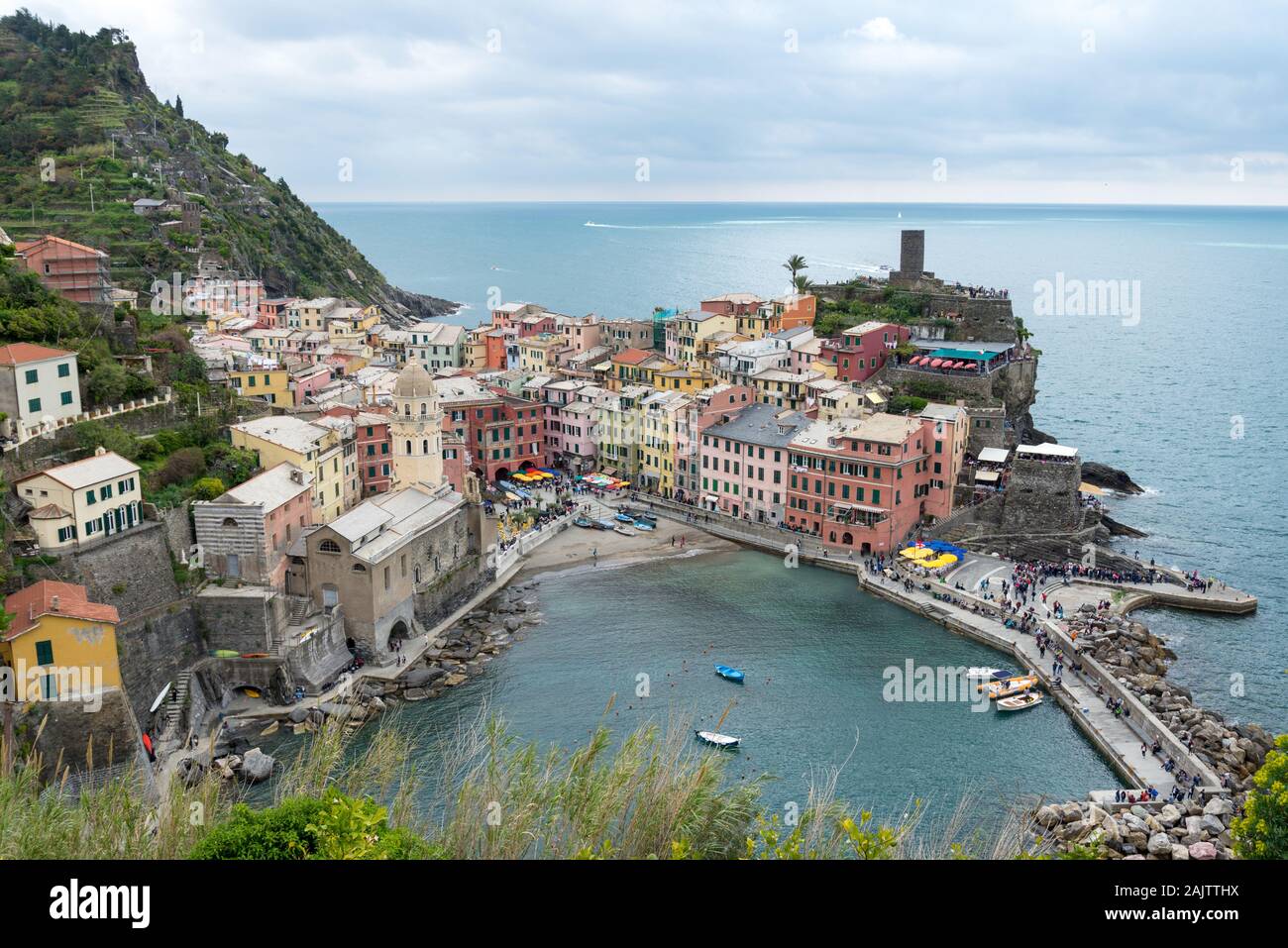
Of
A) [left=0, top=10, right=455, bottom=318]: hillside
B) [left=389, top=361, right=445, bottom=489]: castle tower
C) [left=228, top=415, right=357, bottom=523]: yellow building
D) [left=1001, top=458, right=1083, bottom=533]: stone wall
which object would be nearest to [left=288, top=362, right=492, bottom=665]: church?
[left=389, top=361, right=445, bottom=489]: castle tower

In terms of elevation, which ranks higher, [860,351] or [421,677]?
[860,351]

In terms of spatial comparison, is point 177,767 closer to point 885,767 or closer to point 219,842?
point 219,842

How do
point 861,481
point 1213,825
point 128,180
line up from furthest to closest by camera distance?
point 128,180, point 861,481, point 1213,825

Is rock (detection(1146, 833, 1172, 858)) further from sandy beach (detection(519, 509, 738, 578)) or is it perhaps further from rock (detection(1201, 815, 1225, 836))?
sandy beach (detection(519, 509, 738, 578))

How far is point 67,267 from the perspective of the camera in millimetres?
54250

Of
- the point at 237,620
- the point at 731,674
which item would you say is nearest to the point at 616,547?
the point at 731,674

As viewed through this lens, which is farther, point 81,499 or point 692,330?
point 692,330

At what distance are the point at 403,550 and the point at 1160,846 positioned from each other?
103ft

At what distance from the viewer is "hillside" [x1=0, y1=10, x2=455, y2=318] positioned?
8594cm

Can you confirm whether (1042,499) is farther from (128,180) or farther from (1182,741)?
(128,180)

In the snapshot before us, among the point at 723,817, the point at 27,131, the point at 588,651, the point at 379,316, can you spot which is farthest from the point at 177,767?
the point at 27,131

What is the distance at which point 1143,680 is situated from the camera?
42.6m

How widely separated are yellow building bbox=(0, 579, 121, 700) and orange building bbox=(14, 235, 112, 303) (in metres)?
25.5


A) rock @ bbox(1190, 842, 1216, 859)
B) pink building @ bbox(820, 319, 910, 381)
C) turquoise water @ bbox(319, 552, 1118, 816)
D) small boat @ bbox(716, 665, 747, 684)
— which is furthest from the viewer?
pink building @ bbox(820, 319, 910, 381)
